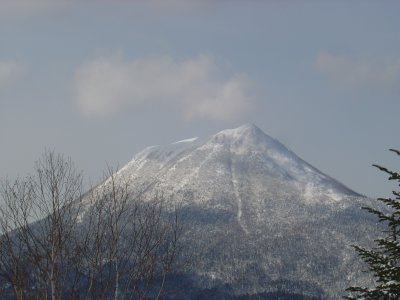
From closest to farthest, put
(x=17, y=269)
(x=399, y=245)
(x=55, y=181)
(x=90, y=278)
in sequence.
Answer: (x=399, y=245) < (x=17, y=269) < (x=90, y=278) < (x=55, y=181)

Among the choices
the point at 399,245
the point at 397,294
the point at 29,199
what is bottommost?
the point at 397,294

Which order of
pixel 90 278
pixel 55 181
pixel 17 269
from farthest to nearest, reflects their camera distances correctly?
pixel 55 181 < pixel 90 278 < pixel 17 269

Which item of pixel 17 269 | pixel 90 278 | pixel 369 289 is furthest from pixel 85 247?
pixel 369 289

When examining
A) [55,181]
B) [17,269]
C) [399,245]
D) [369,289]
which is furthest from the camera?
[55,181]

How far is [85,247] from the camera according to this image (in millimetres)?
16062

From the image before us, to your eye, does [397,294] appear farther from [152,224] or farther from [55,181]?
[55,181]

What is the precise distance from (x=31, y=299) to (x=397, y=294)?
9.93 metres

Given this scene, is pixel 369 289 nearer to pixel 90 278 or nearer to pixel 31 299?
pixel 90 278

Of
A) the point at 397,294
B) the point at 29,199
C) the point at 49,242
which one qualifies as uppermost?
the point at 29,199

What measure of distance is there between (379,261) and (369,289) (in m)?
0.80

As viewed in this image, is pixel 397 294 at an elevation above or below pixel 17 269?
below

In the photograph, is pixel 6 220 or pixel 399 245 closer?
pixel 399 245

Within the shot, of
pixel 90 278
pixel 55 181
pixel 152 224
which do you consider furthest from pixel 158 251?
pixel 55 181

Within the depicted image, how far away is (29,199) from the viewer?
16.8m
